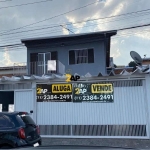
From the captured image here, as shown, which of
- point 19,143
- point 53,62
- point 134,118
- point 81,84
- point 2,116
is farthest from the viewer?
point 53,62

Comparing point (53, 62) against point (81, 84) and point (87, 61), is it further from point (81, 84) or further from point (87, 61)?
point (81, 84)

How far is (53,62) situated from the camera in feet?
63.6

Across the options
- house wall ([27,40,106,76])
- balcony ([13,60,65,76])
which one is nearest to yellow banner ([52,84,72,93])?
balcony ([13,60,65,76])

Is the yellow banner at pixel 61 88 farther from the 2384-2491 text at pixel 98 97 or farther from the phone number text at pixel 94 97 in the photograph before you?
the 2384-2491 text at pixel 98 97

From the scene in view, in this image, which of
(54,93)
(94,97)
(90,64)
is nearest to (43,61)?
(90,64)

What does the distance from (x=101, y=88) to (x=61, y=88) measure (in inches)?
77.7

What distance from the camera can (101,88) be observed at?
11.1 m

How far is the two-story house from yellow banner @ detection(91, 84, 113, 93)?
780 centimetres

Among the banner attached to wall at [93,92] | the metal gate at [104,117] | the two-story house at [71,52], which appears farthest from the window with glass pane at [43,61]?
the banner attached to wall at [93,92]

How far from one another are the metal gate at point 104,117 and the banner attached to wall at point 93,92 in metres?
0.23

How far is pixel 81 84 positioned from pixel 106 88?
1230 millimetres

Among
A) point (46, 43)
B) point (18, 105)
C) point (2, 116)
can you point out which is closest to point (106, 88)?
point (18, 105)

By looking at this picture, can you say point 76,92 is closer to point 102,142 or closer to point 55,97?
point 55,97

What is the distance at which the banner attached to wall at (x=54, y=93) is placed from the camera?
453 inches
